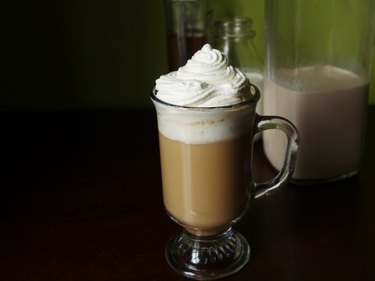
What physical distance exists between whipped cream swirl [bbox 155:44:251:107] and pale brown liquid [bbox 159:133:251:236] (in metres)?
0.05

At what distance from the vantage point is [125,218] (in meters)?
0.69

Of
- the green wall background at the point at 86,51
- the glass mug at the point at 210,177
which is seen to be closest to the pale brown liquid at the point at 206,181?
the glass mug at the point at 210,177

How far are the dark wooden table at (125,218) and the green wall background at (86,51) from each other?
152mm

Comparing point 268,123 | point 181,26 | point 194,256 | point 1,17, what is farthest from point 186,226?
point 1,17

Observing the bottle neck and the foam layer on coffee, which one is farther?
the bottle neck

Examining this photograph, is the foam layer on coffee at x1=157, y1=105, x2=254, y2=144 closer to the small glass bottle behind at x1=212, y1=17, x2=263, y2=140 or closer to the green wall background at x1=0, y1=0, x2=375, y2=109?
the small glass bottle behind at x1=212, y1=17, x2=263, y2=140

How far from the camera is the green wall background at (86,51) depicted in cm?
100

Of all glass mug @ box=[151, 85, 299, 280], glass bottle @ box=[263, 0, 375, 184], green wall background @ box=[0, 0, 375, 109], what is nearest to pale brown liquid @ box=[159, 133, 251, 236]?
glass mug @ box=[151, 85, 299, 280]

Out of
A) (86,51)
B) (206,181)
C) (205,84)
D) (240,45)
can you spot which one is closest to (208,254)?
(206,181)

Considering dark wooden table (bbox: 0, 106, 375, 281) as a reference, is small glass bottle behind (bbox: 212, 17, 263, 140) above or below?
above

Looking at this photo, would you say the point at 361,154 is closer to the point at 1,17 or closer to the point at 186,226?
the point at 186,226

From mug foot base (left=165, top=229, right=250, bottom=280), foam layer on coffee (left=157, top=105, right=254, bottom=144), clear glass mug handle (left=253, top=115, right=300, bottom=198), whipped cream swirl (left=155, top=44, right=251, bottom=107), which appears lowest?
mug foot base (left=165, top=229, right=250, bottom=280)

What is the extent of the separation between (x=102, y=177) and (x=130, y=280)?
0.85ft

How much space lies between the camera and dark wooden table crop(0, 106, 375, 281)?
592mm
